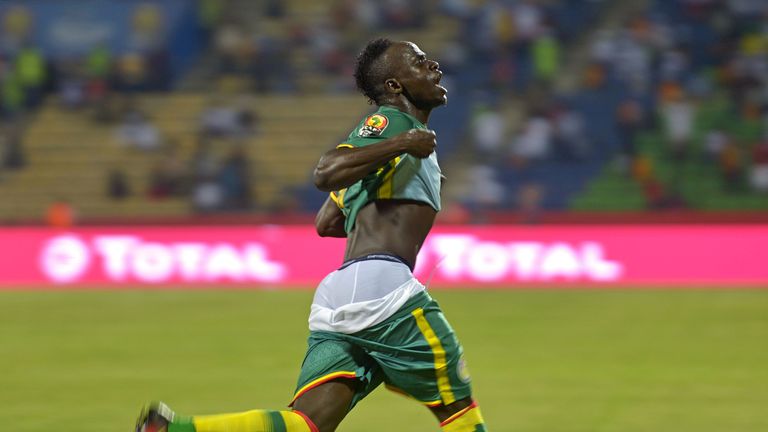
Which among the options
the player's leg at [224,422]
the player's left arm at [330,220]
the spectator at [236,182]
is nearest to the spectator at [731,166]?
the spectator at [236,182]

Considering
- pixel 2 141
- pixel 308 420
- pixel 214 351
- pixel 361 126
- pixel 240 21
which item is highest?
pixel 240 21

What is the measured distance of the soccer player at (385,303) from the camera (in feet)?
14.0

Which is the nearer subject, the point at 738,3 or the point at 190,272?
the point at 190,272

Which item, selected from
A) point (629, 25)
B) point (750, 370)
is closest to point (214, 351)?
point (750, 370)

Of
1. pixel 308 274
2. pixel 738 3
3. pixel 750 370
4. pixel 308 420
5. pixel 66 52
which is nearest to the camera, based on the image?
pixel 308 420

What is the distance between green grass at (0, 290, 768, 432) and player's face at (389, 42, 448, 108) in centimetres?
283

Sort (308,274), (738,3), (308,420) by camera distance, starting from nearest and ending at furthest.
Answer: (308,420)
(308,274)
(738,3)

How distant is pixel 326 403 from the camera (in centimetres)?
427

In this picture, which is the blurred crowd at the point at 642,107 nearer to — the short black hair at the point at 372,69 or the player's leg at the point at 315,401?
the short black hair at the point at 372,69

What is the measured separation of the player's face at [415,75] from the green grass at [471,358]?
2832 millimetres

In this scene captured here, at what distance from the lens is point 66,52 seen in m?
21.9

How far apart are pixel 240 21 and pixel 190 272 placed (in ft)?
23.6

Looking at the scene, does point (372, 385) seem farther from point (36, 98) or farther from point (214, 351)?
point (36, 98)

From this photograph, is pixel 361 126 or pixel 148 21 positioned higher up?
pixel 148 21
